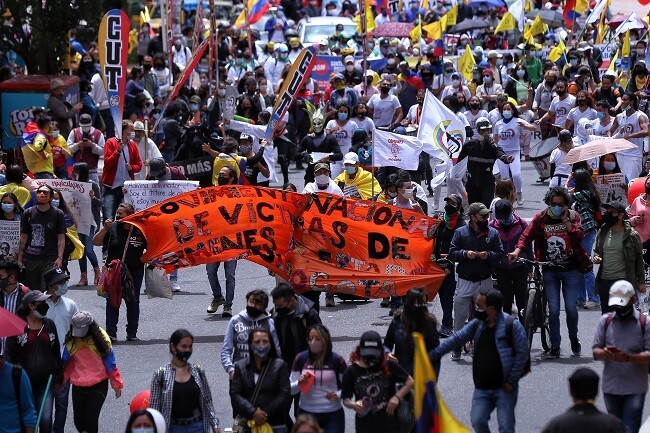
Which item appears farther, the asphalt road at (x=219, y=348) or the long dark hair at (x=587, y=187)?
the long dark hair at (x=587, y=187)

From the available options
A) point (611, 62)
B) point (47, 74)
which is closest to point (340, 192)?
point (47, 74)

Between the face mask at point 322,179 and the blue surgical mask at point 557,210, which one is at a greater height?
the blue surgical mask at point 557,210

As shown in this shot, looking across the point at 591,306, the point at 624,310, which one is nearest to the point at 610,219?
the point at 591,306

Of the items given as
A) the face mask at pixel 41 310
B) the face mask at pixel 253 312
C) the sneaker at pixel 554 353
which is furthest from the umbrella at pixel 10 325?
the sneaker at pixel 554 353

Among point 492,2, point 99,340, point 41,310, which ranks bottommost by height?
point 492,2

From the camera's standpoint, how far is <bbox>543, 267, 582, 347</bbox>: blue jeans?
15.0 meters

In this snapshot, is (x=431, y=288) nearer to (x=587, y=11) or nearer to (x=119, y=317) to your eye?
(x=119, y=317)

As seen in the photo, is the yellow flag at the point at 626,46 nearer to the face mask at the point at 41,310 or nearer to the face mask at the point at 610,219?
the face mask at the point at 610,219

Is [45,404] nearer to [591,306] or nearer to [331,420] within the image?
[331,420]

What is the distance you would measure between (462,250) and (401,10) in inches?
1200

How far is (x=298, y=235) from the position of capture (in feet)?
51.2

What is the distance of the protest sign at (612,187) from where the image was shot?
19.1 m

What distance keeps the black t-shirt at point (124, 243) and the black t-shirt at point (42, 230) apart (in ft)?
2.22

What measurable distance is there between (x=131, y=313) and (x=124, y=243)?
69 centimetres
